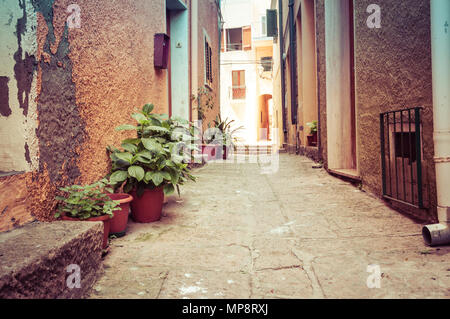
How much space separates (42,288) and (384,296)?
3.98 feet

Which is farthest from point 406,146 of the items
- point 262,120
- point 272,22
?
point 262,120

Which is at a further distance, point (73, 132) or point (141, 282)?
point (73, 132)

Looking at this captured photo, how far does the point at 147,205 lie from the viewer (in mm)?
2391

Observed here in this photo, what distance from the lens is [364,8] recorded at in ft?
9.78

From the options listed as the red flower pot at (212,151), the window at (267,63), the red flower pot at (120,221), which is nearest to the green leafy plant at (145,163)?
the red flower pot at (120,221)

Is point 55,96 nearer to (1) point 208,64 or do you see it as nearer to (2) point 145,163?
(2) point 145,163

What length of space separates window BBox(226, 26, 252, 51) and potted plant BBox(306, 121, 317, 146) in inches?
556

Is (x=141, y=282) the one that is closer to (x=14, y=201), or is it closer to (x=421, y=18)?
(x=14, y=201)

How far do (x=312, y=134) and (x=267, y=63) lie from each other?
1354cm

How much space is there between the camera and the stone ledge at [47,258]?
102 centimetres

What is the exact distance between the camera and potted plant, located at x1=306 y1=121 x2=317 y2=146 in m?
6.32

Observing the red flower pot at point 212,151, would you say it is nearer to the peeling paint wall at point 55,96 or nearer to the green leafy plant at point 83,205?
the peeling paint wall at point 55,96

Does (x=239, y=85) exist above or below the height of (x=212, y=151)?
above
